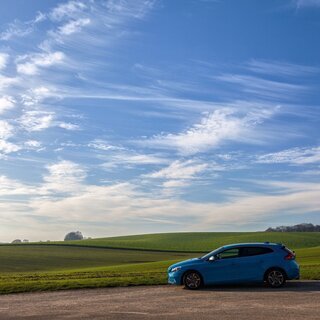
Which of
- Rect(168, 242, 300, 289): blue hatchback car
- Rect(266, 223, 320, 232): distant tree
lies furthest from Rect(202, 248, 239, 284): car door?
Rect(266, 223, 320, 232): distant tree

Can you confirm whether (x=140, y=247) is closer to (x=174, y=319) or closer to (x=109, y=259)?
(x=109, y=259)

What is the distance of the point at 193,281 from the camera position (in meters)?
18.3

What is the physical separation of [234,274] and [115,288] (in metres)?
4.45

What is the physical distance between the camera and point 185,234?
131 meters

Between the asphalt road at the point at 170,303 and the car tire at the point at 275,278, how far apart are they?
332mm

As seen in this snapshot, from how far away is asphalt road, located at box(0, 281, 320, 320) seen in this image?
12.8 meters

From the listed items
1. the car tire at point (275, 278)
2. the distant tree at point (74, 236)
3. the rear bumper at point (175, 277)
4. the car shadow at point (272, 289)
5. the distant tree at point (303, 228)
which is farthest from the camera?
the distant tree at point (74, 236)

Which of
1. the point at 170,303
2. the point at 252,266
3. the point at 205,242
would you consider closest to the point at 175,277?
the point at 252,266

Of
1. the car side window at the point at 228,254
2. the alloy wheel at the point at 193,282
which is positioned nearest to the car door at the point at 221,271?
the car side window at the point at 228,254

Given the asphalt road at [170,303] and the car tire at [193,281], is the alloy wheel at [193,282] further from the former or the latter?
the asphalt road at [170,303]

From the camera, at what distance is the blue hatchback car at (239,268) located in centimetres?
1816

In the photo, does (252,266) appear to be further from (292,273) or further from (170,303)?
(170,303)

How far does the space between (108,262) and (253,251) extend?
2119 inches

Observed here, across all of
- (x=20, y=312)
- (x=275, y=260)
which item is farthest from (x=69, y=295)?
(x=275, y=260)
